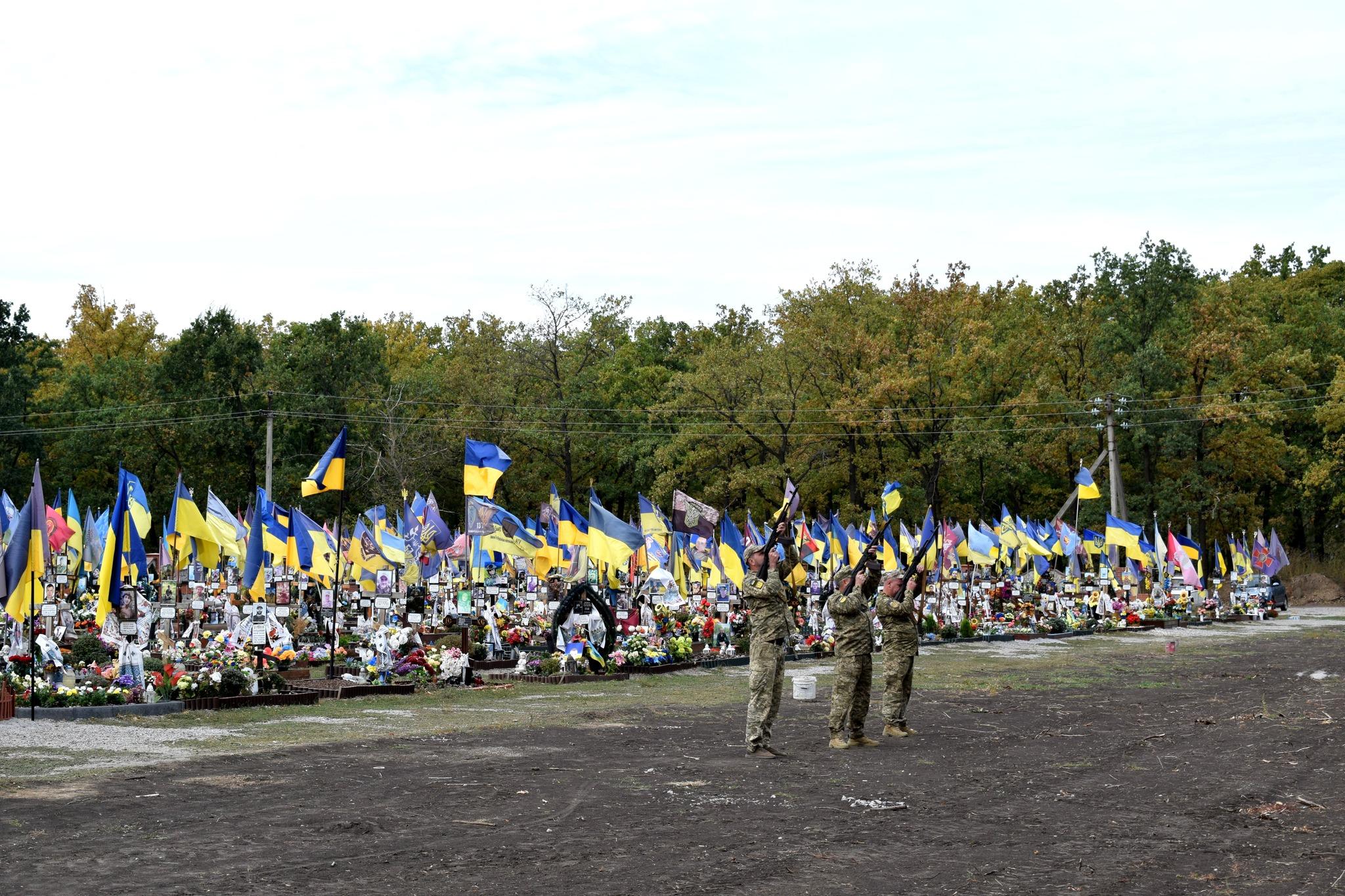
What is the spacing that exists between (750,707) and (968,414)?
48144mm

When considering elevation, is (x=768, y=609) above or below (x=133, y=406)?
below

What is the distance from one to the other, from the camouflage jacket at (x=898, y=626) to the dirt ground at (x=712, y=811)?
105 cm

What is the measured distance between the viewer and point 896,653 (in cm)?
1612

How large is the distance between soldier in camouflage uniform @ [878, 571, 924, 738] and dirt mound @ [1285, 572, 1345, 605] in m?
48.6

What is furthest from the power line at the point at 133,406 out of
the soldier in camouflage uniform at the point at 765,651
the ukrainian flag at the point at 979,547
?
the soldier in camouflage uniform at the point at 765,651

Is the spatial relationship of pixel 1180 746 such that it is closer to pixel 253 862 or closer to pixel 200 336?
pixel 253 862

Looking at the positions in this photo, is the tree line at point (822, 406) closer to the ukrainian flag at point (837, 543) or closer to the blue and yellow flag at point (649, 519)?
the ukrainian flag at point (837, 543)

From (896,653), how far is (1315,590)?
4984 cm

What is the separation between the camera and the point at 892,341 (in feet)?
204

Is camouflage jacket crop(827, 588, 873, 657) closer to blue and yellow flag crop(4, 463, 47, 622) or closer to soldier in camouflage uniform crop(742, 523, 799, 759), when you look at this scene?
soldier in camouflage uniform crop(742, 523, 799, 759)

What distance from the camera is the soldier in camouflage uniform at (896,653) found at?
1608 cm

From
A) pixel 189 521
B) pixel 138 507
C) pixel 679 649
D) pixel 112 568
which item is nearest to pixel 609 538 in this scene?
pixel 679 649

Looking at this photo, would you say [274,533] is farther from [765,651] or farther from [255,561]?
[765,651]

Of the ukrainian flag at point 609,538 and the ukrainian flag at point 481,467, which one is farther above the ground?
the ukrainian flag at point 481,467
